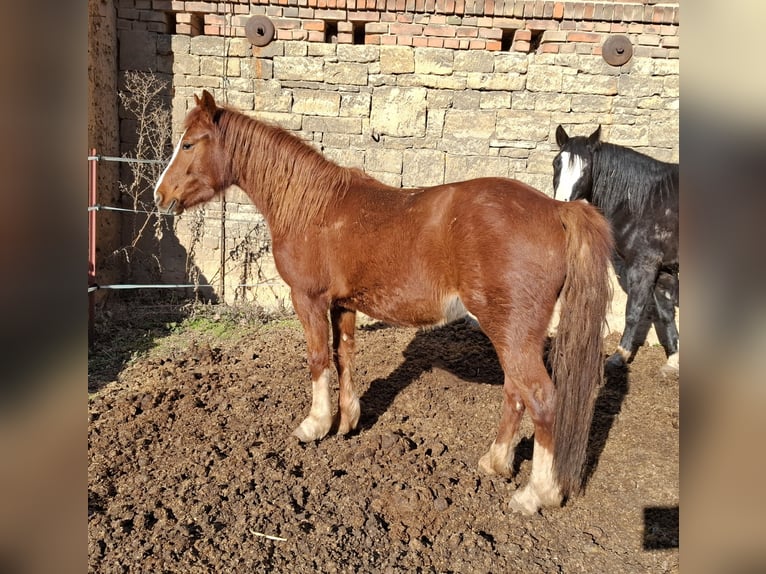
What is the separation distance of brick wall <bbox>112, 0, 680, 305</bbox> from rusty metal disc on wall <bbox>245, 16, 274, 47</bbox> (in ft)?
0.34

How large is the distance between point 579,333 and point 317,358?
68.4 inches

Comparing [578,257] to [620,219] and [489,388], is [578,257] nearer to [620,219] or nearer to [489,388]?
[489,388]

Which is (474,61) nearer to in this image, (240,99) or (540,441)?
(240,99)

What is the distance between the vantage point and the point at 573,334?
2.66 metres

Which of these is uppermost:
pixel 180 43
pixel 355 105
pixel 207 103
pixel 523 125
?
pixel 180 43

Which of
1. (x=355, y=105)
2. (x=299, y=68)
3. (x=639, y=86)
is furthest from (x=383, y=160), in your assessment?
(x=639, y=86)

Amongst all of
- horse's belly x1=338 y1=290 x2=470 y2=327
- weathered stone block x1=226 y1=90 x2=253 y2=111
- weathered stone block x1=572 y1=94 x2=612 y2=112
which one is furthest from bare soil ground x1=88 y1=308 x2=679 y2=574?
weathered stone block x1=572 y1=94 x2=612 y2=112

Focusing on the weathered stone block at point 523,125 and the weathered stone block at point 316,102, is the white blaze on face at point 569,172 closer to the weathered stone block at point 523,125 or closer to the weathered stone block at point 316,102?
the weathered stone block at point 523,125

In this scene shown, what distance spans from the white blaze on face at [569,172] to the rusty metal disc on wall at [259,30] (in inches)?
147

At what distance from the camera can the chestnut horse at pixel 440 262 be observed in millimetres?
2627

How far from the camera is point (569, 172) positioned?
4.74 meters

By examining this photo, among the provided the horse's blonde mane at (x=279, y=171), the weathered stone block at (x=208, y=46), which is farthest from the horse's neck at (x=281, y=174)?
the weathered stone block at (x=208, y=46)

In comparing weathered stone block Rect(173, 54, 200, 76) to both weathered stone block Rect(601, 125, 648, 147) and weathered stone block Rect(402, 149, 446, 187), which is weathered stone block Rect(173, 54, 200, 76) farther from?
weathered stone block Rect(601, 125, 648, 147)

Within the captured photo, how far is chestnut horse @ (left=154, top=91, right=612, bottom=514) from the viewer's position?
8.62 feet
